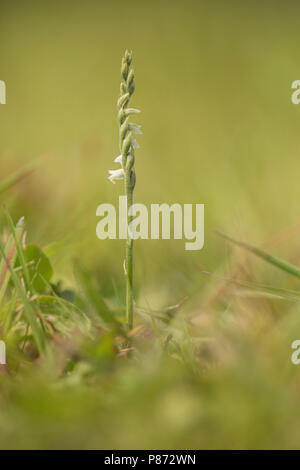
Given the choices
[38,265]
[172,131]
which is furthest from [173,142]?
[38,265]

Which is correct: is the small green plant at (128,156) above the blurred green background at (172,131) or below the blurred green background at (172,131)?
below

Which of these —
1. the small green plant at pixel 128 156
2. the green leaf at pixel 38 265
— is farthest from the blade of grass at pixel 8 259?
the small green plant at pixel 128 156

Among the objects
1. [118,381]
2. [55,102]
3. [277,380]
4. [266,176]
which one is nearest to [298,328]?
[277,380]

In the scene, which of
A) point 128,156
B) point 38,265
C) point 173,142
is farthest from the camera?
point 173,142

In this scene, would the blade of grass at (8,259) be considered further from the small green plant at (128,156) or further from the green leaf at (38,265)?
the small green plant at (128,156)

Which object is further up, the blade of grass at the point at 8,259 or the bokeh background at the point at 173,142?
the bokeh background at the point at 173,142

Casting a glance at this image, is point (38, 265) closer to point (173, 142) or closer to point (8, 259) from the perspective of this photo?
point (8, 259)

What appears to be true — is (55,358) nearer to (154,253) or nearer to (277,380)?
(277,380)

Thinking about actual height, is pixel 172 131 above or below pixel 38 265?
above

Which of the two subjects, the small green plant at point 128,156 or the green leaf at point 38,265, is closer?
the small green plant at point 128,156

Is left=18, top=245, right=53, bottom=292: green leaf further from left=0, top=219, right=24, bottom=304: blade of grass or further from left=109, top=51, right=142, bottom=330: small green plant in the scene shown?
left=109, top=51, right=142, bottom=330: small green plant

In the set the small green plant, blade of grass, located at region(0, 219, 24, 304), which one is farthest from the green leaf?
the small green plant
